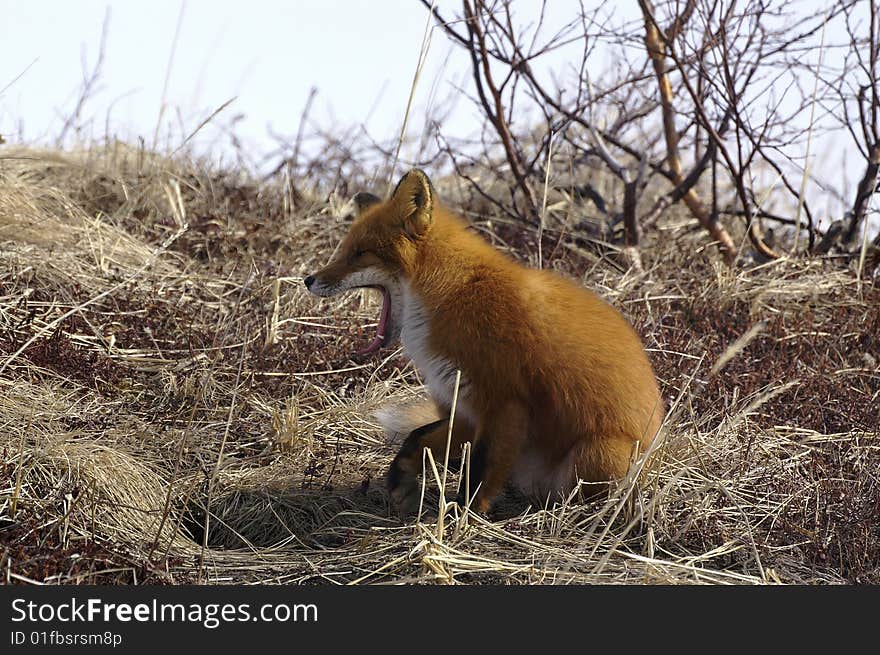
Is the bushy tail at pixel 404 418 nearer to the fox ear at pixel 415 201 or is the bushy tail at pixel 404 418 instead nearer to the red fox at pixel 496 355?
the red fox at pixel 496 355

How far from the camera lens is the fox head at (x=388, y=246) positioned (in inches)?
161

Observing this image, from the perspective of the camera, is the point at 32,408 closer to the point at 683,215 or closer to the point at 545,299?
the point at 545,299

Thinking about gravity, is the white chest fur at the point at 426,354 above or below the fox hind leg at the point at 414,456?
above

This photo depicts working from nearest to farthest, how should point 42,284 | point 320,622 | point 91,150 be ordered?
point 320,622
point 42,284
point 91,150

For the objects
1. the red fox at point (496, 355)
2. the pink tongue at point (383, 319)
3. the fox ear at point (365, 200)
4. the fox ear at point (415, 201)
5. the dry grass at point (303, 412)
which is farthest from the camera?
the fox ear at point (365, 200)

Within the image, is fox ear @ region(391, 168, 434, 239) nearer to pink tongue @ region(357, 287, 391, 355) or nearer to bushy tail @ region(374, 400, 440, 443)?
pink tongue @ region(357, 287, 391, 355)

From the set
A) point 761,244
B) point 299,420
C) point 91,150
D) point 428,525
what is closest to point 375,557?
point 428,525

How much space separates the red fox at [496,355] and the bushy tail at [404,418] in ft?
1.56

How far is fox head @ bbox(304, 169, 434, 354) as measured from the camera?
409 centimetres

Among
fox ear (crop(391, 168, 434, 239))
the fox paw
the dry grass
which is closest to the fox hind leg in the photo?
the fox paw

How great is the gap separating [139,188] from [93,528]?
4501mm

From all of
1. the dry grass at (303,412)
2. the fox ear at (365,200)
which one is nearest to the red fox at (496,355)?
the dry grass at (303,412)

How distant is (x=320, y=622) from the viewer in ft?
10.5

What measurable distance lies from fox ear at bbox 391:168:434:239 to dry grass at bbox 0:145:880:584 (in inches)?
29.7
